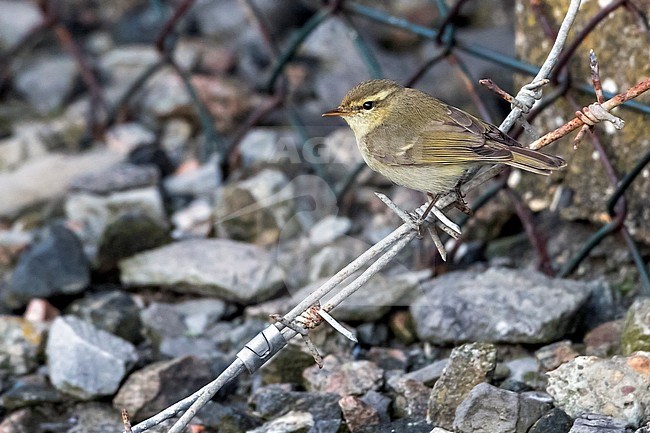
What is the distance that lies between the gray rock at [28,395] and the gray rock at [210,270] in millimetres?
734

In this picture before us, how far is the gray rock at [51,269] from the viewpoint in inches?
160

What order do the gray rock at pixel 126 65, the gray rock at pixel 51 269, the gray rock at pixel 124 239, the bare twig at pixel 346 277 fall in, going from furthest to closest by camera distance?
the gray rock at pixel 126 65, the gray rock at pixel 124 239, the gray rock at pixel 51 269, the bare twig at pixel 346 277

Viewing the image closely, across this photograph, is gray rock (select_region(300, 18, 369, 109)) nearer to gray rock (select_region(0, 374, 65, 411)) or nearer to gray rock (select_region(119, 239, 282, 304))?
gray rock (select_region(119, 239, 282, 304))

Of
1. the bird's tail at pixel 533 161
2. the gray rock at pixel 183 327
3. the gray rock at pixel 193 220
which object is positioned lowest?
the gray rock at pixel 183 327

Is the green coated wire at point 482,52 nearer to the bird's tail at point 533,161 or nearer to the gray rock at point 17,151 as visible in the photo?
the bird's tail at point 533,161

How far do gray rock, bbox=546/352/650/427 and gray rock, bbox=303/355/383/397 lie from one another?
2.04 feet

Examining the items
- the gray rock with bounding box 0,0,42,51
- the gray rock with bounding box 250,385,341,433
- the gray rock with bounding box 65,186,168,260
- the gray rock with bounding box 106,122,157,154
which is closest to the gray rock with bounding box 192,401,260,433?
the gray rock with bounding box 250,385,341,433

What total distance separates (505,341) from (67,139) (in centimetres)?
316

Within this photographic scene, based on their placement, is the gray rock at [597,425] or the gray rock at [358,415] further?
the gray rock at [358,415]

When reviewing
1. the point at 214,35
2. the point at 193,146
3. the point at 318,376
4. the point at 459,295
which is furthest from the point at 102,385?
the point at 214,35

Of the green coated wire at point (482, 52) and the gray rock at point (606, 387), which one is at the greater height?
the green coated wire at point (482, 52)

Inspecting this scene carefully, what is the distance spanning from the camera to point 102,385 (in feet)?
11.1

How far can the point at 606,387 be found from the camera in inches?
106

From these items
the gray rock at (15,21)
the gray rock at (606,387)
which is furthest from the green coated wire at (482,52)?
the gray rock at (15,21)
